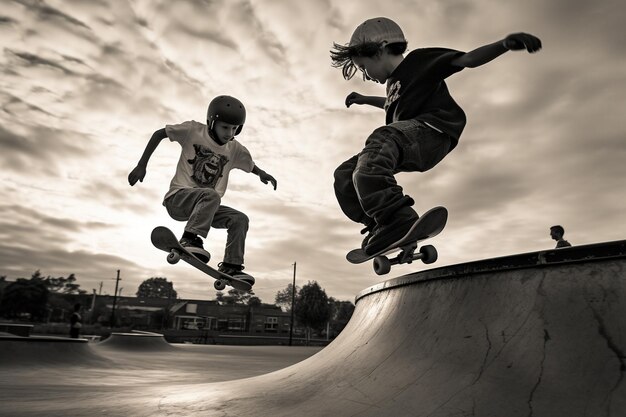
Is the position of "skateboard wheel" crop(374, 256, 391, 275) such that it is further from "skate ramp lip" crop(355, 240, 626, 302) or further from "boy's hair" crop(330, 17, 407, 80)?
"boy's hair" crop(330, 17, 407, 80)

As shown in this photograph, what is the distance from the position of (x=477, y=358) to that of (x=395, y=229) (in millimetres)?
1170

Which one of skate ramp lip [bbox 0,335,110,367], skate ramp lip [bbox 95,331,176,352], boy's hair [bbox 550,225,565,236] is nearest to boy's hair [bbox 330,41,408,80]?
boy's hair [bbox 550,225,565,236]

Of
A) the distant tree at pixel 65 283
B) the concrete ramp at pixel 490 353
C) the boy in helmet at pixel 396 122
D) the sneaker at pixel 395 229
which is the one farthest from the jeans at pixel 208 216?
the distant tree at pixel 65 283

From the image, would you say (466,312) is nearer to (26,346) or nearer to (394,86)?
(394,86)

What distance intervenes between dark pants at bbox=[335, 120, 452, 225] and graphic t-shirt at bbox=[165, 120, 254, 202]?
2523 mm

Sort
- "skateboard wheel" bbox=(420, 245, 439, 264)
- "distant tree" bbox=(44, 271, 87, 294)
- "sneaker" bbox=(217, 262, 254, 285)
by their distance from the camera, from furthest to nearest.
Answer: "distant tree" bbox=(44, 271, 87, 294)
"sneaker" bbox=(217, 262, 254, 285)
"skateboard wheel" bbox=(420, 245, 439, 264)

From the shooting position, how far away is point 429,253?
3209mm

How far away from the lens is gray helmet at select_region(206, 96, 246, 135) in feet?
16.4

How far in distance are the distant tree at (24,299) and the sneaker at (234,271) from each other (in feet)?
226

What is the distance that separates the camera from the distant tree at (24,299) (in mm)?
60156

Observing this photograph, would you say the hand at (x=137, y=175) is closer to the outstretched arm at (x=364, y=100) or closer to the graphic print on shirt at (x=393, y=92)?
the outstretched arm at (x=364, y=100)

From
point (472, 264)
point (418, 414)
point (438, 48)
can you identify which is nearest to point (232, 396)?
point (418, 414)

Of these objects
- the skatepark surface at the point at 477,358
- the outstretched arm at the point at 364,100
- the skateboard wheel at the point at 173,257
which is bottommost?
the skatepark surface at the point at 477,358

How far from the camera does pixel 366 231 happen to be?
3.63m
